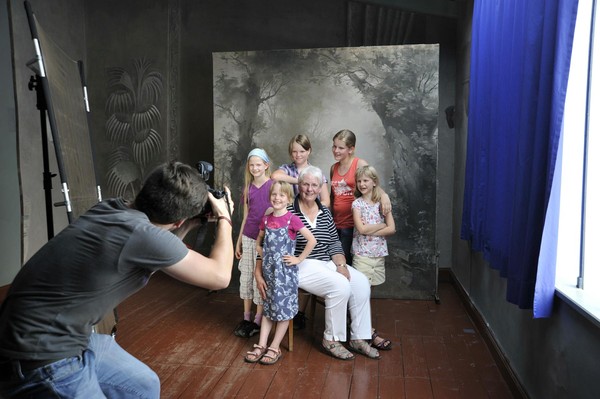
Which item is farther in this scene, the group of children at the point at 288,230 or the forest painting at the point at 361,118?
the forest painting at the point at 361,118

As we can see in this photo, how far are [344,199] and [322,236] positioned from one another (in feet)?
1.70

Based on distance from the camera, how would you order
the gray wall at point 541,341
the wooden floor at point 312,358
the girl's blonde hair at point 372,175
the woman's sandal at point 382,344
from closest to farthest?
1. the gray wall at point 541,341
2. the wooden floor at point 312,358
3. the woman's sandal at point 382,344
4. the girl's blonde hair at point 372,175

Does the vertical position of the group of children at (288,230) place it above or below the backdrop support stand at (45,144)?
below

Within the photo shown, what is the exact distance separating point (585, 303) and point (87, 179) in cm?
254

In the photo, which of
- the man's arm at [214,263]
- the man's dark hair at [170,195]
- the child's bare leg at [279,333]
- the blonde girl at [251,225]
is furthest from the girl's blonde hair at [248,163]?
the man's dark hair at [170,195]

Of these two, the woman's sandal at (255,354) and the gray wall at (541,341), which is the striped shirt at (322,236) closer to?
the woman's sandal at (255,354)

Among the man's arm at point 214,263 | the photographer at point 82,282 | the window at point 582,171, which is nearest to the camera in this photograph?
the photographer at point 82,282

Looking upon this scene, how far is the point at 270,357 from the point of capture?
3268 millimetres

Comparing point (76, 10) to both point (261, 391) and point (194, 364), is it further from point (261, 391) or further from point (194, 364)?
point (261, 391)

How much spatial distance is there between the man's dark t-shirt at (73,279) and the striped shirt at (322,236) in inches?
73.1

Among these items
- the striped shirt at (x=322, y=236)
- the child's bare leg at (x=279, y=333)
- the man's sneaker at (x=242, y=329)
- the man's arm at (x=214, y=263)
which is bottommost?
the man's sneaker at (x=242, y=329)

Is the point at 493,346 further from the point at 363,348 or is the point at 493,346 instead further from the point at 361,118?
the point at 361,118

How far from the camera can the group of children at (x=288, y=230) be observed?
3281 mm

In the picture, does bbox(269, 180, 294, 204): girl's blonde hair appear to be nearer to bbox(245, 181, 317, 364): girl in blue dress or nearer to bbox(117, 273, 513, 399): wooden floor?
bbox(245, 181, 317, 364): girl in blue dress
